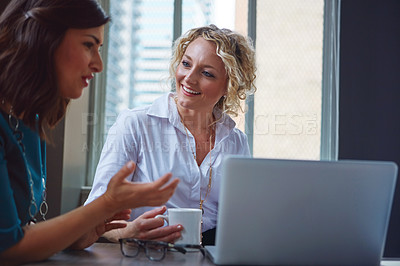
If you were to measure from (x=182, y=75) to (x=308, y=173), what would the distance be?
1234mm

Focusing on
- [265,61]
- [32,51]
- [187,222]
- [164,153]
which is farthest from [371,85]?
[32,51]

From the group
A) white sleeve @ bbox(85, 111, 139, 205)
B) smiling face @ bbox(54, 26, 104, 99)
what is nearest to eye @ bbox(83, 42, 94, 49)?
smiling face @ bbox(54, 26, 104, 99)

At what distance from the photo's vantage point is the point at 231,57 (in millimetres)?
2025

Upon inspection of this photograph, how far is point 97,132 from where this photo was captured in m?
3.19

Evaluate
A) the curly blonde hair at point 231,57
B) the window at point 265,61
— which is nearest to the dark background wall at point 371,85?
the window at point 265,61

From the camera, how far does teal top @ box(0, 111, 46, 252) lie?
Answer: 36.0 inches

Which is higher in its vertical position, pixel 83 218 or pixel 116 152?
pixel 116 152

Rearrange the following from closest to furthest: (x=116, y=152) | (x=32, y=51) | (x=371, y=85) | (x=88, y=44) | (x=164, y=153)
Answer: (x=32, y=51) → (x=88, y=44) → (x=116, y=152) → (x=164, y=153) → (x=371, y=85)

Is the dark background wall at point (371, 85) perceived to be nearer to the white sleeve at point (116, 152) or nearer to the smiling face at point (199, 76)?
the smiling face at point (199, 76)

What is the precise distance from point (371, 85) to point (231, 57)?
1.69 m

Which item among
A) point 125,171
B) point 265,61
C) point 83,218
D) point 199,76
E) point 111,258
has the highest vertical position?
point 265,61

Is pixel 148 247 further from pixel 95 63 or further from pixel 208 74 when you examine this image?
pixel 208 74

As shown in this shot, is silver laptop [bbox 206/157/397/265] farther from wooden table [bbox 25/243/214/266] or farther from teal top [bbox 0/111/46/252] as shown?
teal top [bbox 0/111/46/252]

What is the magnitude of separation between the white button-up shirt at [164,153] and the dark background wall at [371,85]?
5.29 ft
